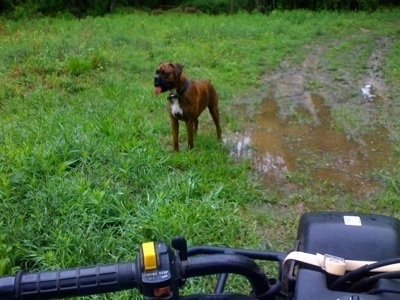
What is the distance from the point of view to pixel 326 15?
1734 centimetres

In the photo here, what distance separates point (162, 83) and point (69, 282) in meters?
4.06

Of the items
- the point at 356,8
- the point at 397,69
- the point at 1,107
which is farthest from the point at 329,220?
the point at 356,8

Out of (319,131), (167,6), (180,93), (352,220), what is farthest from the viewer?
(167,6)

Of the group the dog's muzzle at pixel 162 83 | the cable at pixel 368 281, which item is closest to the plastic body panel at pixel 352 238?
the cable at pixel 368 281

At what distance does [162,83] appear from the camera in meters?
4.97

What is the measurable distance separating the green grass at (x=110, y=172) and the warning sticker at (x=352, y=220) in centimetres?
195

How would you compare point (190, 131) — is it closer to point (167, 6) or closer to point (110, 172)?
point (110, 172)

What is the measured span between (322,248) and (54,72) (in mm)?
7684

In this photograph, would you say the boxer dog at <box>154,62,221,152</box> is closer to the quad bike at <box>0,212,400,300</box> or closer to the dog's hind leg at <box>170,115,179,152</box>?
the dog's hind leg at <box>170,115,179,152</box>

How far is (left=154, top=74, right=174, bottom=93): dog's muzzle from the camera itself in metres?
4.95

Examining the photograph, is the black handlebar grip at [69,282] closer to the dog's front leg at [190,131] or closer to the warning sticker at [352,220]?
the warning sticker at [352,220]

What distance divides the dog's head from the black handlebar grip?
4.04 m

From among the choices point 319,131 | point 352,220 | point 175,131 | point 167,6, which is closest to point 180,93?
point 175,131

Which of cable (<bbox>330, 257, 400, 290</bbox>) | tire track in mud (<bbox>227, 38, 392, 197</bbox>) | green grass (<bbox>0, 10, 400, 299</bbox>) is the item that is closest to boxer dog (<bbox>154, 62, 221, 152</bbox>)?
green grass (<bbox>0, 10, 400, 299</bbox>)
